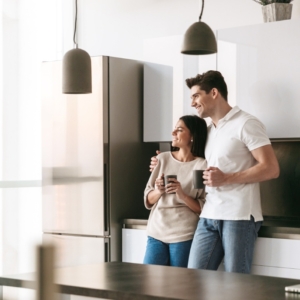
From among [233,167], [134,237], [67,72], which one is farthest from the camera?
[134,237]

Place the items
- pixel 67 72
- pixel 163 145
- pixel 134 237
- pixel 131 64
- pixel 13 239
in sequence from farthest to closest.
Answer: pixel 13 239
pixel 163 145
pixel 131 64
pixel 134 237
pixel 67 72

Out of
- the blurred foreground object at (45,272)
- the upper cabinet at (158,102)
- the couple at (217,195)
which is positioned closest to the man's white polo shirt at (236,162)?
the couple at (217,195)

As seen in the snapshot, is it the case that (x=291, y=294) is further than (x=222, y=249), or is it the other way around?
(x=222, y=249)

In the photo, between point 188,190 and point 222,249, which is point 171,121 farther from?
point 222,249

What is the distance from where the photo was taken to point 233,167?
2982 mm

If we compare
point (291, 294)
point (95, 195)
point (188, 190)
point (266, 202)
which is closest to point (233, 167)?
point (188, 190)

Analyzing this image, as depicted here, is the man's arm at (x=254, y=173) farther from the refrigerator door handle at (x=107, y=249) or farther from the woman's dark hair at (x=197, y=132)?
the refrigerator door handle at (x=107, y=249)

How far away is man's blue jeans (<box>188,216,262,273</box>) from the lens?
2900mm

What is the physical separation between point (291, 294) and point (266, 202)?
2.29m

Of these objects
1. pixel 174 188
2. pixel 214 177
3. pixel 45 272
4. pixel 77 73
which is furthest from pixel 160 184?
pixel 45 272

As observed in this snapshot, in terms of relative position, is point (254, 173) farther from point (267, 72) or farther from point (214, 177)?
point (267, 72)

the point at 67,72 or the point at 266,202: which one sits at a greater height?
the point at 67,72

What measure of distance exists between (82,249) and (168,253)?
0.84 meters

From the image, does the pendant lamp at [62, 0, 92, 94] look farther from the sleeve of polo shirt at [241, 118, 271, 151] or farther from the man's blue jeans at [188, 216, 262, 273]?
the man's blue jeans at [188, 216, 262, 273]
